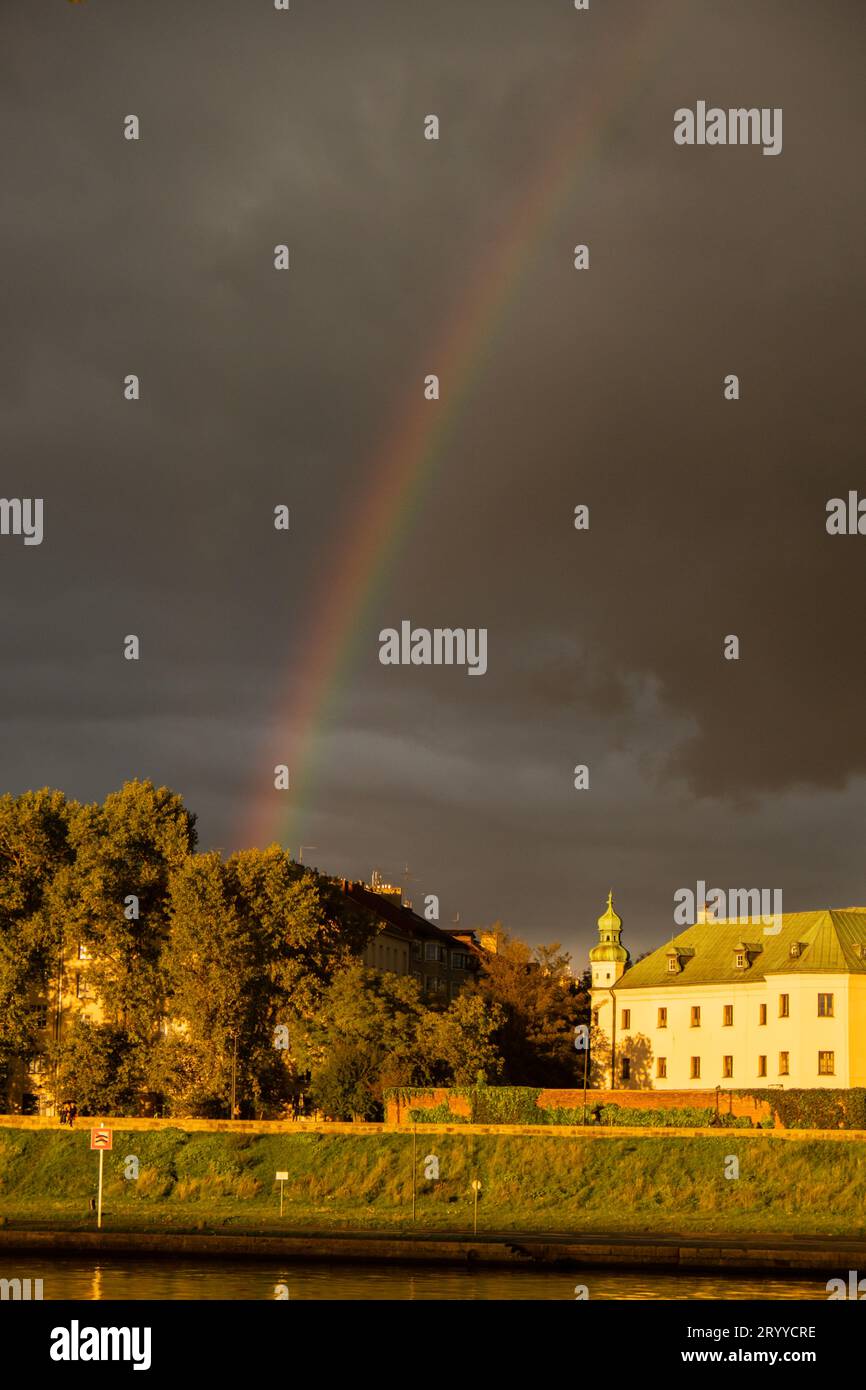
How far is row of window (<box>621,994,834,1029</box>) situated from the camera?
306 ft

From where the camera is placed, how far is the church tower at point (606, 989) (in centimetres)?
10606

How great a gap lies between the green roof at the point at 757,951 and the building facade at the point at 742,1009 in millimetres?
77

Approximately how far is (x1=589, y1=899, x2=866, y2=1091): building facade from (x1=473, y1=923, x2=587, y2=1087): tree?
502 cm

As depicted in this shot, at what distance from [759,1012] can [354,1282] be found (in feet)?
192

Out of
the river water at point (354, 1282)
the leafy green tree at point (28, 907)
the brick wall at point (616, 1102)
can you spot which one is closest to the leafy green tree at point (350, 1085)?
the brick wall at point (616, 1102)

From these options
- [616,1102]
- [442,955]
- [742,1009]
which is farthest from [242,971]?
[442,955]

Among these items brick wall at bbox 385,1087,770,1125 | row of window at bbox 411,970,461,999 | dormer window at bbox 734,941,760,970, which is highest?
dormer window at bbox 734,941,760,970

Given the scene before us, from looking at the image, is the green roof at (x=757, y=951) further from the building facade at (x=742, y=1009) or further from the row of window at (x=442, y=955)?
the row of window at (x=442, y=955)

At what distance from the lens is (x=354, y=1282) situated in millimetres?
42250

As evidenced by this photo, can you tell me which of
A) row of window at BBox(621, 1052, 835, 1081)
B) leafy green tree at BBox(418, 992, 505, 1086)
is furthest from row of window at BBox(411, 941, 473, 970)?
leafy green tree at BBox(418, 992, 505, 1086)

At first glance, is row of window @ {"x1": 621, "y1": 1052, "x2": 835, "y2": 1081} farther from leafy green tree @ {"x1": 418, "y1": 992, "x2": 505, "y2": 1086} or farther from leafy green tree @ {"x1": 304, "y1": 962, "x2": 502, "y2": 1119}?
leafy green tree @ {"x1": 418, "y1": 992, "x2": 505, "y2": 1086}

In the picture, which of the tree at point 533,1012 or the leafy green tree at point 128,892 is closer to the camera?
the leafy green tree at point 128,892

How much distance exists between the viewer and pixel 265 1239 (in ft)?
160
